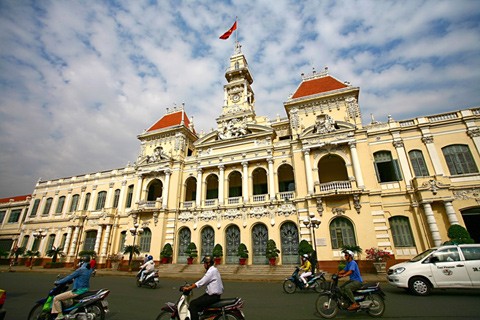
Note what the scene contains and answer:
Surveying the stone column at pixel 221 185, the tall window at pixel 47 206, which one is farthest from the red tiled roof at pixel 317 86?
the tall window at pixel 47 206

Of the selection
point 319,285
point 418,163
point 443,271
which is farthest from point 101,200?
point 418,163

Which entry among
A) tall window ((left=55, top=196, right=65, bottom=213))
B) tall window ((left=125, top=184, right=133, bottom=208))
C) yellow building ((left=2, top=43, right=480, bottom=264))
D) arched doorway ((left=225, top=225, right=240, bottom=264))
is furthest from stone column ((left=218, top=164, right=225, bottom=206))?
tall window ((left=55, top=196, right=65, bottom=213))

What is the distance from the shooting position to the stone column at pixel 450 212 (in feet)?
50.1

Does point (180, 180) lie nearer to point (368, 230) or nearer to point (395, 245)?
point (368, 230)

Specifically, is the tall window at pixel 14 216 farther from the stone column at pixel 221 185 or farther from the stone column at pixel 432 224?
the stone column at pixel 432 224

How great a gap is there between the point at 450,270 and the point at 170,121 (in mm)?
27764

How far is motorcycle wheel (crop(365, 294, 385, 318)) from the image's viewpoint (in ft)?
19.9

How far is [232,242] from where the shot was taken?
2083 centimetres

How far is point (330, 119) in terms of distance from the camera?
20.4 meters

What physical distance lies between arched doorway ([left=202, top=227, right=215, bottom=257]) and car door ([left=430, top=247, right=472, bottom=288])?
1650 cm

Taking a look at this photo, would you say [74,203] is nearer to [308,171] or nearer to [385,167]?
[308,171]

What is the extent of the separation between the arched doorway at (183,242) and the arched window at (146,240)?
114 inches

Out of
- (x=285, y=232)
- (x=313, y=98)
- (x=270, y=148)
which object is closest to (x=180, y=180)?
(x=270, y=148)

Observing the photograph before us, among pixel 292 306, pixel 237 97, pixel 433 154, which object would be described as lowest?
pixel 292 306
